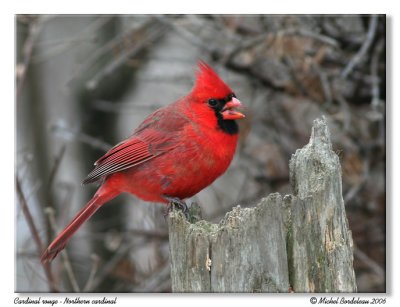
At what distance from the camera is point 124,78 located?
4250 millimetres

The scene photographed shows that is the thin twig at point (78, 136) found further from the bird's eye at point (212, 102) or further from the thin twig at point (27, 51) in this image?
the bird's eye at point (212, 102)

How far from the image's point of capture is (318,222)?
2340 millimetres

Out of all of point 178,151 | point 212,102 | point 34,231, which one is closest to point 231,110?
point 212,102

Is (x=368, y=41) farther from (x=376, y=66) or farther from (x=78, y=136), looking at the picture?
(x=78, y=136)

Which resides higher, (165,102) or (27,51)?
(27,51)

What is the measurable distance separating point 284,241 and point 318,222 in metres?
0.12

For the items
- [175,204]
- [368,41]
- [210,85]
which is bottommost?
[175,204]

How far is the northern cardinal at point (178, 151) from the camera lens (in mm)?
2801

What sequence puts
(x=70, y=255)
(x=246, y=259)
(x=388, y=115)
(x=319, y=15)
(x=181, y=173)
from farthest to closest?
(x=70, y=255) → (x=319, y=15) → (x=388, y=115) → (x=181, y=173) → (x=246, y=259)

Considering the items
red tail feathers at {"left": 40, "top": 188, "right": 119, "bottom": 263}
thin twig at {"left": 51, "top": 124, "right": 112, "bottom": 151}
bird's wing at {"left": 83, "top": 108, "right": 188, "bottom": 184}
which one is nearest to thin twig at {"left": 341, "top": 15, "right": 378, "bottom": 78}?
bird's wing at {"left": 83, "top": 108, "right": 188, "bottom": 184}

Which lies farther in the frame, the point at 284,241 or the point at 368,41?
the point at 368,41

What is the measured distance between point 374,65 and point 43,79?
182 cm
